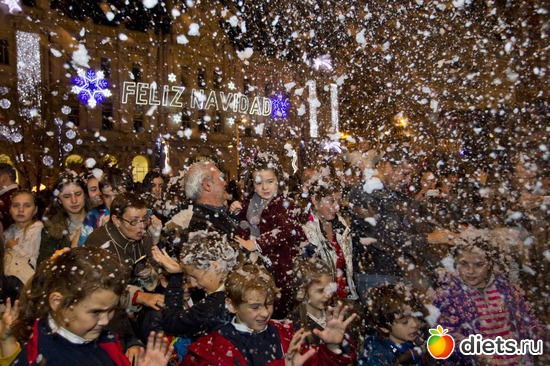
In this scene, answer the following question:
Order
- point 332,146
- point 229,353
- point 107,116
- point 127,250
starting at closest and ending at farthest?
point 229,353 → point 127,250 → point 107,116 → point 332,146

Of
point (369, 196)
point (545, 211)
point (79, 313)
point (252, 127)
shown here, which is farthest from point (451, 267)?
point (252, 127)

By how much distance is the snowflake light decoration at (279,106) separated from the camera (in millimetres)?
31141

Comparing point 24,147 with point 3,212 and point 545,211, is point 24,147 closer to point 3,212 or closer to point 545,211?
point 3,212

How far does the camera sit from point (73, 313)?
2199 mm

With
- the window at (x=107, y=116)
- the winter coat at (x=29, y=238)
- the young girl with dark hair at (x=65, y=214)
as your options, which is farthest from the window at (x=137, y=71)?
the winter coat at (x=29, y=238)

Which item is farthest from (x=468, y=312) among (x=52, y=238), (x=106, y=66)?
(x=106, y=66)

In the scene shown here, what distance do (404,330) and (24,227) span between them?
3891 millimetres

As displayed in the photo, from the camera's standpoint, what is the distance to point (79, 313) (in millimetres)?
2199

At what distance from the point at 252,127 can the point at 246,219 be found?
30.0 meters

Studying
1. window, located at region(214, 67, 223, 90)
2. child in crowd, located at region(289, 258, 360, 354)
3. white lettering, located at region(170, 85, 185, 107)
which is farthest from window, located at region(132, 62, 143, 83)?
child in crowd, located at region(289, 258, 360, 354)

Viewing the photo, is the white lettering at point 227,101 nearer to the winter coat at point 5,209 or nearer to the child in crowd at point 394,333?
the winter coat at point 5,209

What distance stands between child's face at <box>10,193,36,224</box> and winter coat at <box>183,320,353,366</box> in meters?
2.88

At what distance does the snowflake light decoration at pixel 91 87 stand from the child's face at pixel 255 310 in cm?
2660

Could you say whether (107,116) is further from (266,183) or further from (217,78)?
(266,183)
